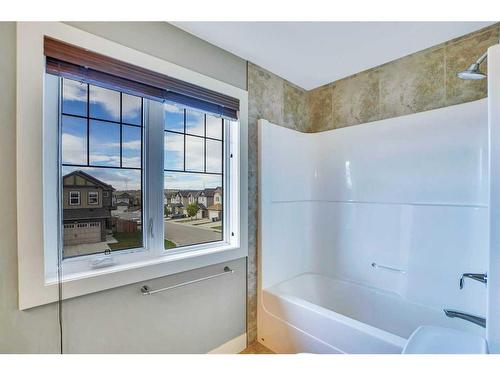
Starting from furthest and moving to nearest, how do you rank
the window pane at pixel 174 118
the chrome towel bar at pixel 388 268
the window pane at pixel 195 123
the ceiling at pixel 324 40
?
the chrome towel bar at pixel 388 268 < the window pane at pixel 195 123 < the window pane at pixel 174 118 < the ceiling at pixel 324 40

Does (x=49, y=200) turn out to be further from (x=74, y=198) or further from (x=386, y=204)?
(x=386, y=204)

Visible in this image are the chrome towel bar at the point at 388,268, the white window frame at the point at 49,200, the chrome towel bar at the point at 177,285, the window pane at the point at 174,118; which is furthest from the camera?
the chrome towel bar at the point at 388,268

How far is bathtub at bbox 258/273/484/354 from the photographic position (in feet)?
4.62

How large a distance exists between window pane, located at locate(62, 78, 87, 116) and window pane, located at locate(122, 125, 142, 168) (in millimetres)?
230

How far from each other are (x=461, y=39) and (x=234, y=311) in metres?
2.59

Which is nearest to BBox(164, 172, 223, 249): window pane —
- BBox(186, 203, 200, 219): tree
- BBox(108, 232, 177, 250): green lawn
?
BBox(186, 203, 200, 219): tree

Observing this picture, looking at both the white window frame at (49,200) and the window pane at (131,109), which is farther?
the window pane at (131,109)

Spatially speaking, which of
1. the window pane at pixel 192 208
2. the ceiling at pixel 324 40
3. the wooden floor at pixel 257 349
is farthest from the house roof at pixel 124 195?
the wooden floor at pixel 257 349

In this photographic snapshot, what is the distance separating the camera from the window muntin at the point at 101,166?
1.29m

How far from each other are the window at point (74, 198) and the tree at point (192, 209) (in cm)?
67

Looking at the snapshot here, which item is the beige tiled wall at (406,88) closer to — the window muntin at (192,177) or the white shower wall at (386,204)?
the white shower wall at (386,204)

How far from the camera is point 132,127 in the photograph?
1.51 meters
